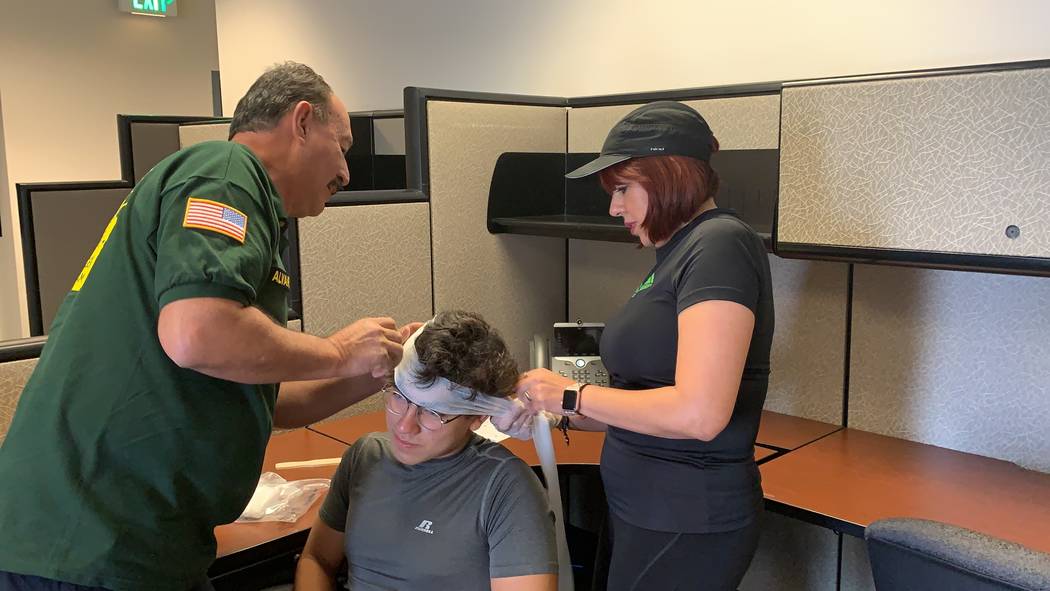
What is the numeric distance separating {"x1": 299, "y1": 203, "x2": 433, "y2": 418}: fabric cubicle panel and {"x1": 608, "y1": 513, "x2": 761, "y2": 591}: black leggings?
1061 millimetres

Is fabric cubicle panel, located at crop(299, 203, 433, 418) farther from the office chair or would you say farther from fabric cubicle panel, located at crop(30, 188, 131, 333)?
fabric cubicle panel, located at crop(30, 188, 131, 333)

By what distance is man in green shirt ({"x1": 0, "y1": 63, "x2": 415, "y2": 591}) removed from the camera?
3.44ft

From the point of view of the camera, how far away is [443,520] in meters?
1.45

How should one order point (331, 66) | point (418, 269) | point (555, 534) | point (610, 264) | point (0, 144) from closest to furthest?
point (555, 534), point (418, 269), point (610, 264), point (331, 66), point (0, 144)

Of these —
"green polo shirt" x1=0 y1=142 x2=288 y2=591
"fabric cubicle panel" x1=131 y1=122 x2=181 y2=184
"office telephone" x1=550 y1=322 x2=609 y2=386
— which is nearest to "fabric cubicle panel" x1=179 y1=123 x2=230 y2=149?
"fabric cubicle panel" x1=131 y1=122 x2=181 y2=184

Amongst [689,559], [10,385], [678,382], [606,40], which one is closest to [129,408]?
[10,385]

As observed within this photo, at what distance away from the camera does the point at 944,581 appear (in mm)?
1106

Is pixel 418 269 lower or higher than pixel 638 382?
higher

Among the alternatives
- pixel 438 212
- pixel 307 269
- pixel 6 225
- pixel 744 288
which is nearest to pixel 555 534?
pixel 744 288

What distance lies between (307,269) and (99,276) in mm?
987

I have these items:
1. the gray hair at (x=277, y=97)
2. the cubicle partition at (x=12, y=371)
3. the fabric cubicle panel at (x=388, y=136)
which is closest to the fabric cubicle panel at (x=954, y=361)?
the gray hair at (x=277, y=97)

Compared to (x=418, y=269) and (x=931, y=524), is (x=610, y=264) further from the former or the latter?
(x=931, y=524)

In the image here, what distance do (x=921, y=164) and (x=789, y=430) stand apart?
802 millimetres

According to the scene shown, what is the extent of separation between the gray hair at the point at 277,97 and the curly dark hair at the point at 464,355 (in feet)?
1.30
